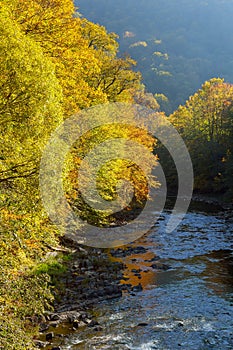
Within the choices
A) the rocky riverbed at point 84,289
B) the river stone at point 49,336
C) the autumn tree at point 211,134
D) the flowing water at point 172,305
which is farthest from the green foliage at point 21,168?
the autumn tree at point 211,134

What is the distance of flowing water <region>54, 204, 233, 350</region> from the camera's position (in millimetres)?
15453

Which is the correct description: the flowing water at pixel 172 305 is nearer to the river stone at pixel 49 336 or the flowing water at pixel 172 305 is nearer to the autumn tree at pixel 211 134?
the river stone at pixel 49 336

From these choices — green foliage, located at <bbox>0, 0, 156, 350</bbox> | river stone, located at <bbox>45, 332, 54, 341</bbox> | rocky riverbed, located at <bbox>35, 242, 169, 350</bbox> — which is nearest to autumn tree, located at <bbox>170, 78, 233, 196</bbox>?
rocky riverbed, located at <bbox>35, 242, 169, 350</bbox>

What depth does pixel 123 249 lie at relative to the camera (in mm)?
30078

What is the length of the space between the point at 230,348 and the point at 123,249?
51.4 feet

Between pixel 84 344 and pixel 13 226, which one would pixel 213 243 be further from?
pixel 13 226

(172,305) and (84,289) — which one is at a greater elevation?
(84,289)

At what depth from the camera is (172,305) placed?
19.1m

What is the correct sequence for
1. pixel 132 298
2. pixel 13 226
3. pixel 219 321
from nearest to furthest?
pixel 13 226 < pixel 219 321 < pixel 132 298

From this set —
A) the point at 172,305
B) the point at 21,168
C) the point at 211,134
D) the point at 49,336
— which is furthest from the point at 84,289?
the point at 211,134

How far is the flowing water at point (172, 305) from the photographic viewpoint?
1545cm

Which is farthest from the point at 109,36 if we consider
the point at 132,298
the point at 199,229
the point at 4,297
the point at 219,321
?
the point at 4,297

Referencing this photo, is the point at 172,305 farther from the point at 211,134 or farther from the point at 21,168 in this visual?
the point at 211,134

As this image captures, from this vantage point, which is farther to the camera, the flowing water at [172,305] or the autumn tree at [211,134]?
the autumn tree at [211,134]
